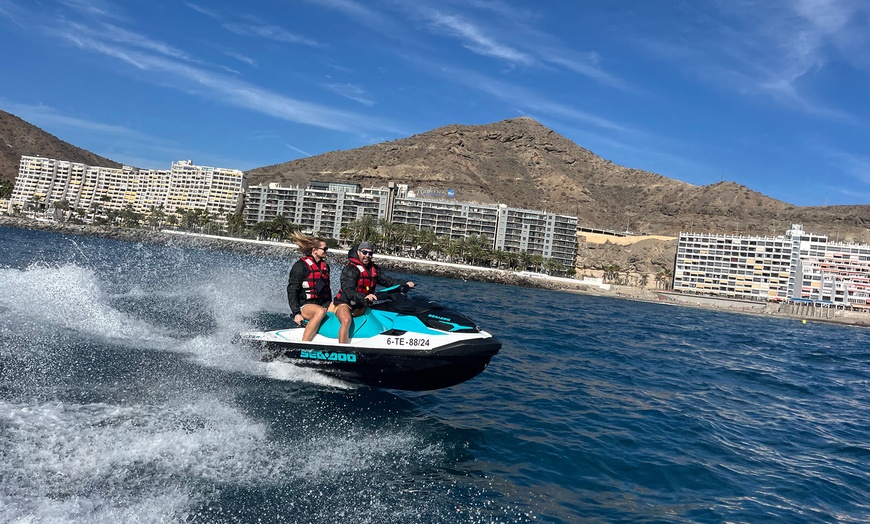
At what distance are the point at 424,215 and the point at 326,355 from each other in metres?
137

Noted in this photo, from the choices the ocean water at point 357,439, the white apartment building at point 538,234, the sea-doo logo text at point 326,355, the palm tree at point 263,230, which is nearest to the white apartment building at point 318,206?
the palm tree at point 263,230

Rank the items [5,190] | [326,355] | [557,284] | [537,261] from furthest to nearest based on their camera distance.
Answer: [5,190], [537,261], [557,284], [326,355]

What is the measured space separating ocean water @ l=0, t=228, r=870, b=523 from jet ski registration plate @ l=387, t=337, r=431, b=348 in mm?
1003

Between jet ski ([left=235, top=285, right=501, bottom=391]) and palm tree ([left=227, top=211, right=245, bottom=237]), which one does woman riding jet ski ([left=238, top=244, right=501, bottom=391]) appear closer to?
jet ski ([left=235, top=285, right=501, bottom=391])

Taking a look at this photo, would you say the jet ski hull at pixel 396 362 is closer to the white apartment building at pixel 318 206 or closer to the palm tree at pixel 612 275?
the palm tree at pixel 612 275

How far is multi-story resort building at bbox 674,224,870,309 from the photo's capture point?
118812mm

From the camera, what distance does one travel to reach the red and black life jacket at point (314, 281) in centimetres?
914

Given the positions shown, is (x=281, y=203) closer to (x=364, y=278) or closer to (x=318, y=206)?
(x=318, y=206)

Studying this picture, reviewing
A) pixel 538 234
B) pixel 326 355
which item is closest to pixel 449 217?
pixel 538 234

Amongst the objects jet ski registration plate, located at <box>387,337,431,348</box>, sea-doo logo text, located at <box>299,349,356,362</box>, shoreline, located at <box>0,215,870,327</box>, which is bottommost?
shoreline, located at <box>0,215,870,327</box>

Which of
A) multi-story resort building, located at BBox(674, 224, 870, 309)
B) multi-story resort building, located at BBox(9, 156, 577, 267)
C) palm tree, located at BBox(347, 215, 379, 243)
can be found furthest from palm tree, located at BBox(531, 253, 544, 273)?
palm tree, located at BBox(347, 215, 379, 243)

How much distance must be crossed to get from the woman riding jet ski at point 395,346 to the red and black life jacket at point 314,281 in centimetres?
44

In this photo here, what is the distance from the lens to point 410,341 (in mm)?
8242

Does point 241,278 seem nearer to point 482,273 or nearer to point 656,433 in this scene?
point 656,433
